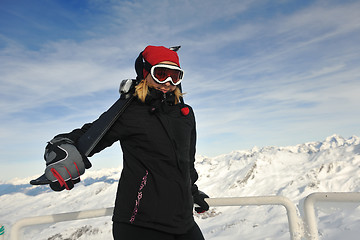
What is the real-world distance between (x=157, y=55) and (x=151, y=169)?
0.89 m

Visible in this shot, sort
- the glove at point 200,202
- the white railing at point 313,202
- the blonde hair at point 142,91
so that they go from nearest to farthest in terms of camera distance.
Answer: the white railing at point 313,202
the blonde hair at point 142,91
the glove at point 200,202

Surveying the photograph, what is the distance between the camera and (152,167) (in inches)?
62.2

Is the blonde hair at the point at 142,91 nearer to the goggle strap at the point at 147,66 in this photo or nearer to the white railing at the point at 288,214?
the goggle strap at the point at 147,66

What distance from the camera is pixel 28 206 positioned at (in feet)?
127

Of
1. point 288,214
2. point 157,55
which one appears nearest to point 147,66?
point 157,55

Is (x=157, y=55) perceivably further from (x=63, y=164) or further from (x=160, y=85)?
(x=63, y=164)

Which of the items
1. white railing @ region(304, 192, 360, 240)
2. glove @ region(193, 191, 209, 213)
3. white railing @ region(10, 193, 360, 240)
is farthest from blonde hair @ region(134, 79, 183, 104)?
white railing @ region(304, 192, 360, 240)

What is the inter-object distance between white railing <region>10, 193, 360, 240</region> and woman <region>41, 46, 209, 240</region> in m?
0.46

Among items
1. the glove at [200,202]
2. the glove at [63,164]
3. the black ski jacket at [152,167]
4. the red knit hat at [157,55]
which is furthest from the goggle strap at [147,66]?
the glove at [200,202]

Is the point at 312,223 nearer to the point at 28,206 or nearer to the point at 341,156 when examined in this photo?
the point at 28,206

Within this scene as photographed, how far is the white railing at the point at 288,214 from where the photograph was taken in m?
1.65

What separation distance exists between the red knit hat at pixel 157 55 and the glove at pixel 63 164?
2.63ft

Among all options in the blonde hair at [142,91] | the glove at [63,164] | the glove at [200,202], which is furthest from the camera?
the glove at [200,202]

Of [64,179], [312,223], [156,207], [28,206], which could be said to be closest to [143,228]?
[156,207]
